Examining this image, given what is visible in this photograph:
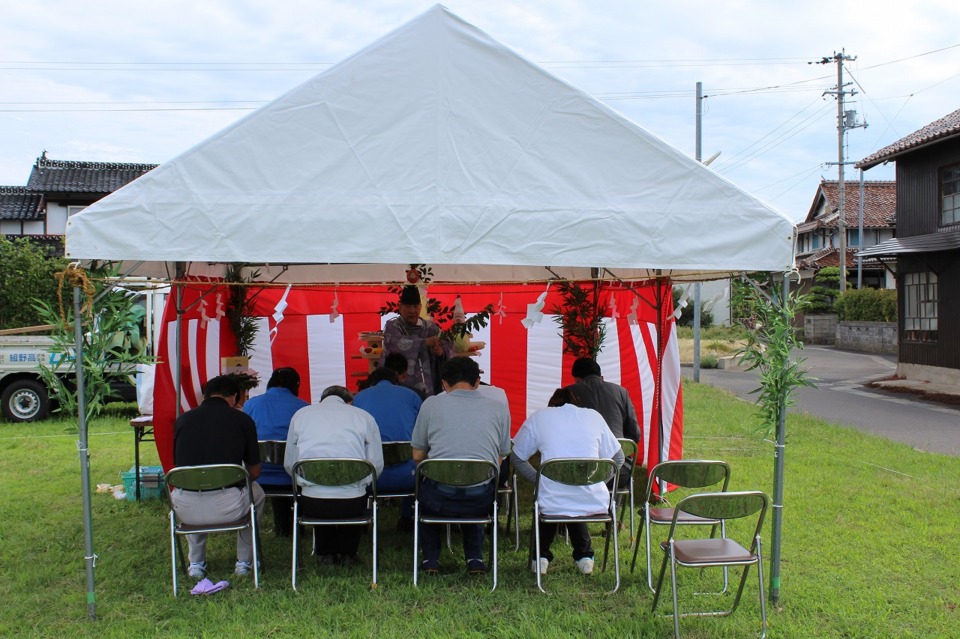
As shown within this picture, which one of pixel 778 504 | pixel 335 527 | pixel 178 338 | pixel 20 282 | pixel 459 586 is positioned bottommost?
pixel 459 586

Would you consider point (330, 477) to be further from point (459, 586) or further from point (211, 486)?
point (459, 586)

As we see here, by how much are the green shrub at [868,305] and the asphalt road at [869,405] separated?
192 inches

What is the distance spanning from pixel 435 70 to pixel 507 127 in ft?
1.57

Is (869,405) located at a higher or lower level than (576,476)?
lower

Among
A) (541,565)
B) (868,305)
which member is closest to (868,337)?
(868,305)

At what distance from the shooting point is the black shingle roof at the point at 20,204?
21.0 m

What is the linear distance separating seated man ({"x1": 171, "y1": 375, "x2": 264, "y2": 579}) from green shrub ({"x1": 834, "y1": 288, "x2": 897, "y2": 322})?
83.4 ft

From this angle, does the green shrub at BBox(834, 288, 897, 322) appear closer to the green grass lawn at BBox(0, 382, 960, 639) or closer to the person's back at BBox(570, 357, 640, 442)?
the green grass lawn at BBox(0, 382, 960, 639)

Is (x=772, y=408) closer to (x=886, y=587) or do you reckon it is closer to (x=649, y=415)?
(x=886, y=587)

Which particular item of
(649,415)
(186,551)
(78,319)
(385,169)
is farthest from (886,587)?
(78,319)

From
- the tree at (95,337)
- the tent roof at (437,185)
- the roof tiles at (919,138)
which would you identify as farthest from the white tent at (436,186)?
the roof tiles at (919,138)

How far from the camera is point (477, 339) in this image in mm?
8000

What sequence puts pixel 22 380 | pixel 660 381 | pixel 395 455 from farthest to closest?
pixel 22 380, pixel 660 381, pixel 395 455

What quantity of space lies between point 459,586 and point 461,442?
0.77 m
